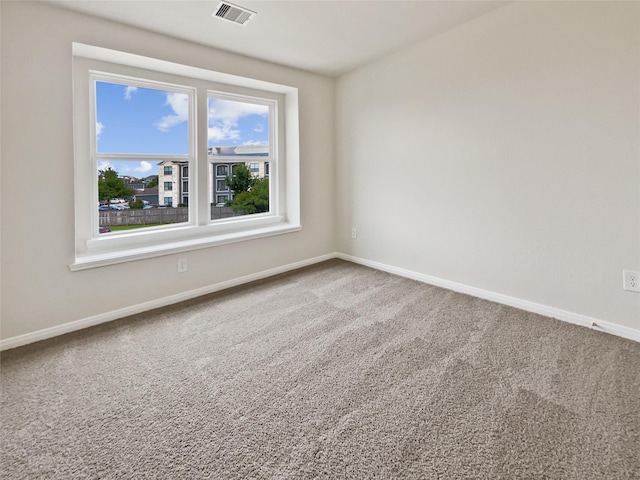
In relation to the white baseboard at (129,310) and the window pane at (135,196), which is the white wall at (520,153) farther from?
the window pane at (135,196)

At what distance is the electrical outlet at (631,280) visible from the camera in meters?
2.21

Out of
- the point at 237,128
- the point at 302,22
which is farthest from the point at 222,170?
the point at 302,22

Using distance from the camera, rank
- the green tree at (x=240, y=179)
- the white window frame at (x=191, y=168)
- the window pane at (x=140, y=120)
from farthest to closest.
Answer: the green tree at (x=240, y=179) < the window pane at (x=140, y=120) < the white window frame at (x=191, y=168)

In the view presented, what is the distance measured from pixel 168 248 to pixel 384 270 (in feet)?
7.60

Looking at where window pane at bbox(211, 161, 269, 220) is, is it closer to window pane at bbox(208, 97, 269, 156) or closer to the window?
the window

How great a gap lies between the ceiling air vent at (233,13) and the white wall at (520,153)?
1.63 meters

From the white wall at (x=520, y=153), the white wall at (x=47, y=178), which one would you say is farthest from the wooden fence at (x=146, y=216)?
the white wall at (x=520, y=153)

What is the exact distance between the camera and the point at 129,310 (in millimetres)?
2771

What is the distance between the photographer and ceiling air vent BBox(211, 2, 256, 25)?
2.42 meters

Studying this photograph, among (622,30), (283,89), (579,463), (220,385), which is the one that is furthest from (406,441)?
(283,89)

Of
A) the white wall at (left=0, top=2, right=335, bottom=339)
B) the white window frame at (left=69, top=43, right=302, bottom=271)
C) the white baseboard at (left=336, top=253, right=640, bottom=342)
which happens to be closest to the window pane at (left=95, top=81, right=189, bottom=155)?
the white window frame at (left=69, top=43, right=302, bottom=271)

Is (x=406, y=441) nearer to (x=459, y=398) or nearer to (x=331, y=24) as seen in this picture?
(x=459, y=398)

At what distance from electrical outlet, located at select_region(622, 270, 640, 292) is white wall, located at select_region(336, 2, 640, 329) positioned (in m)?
0.04

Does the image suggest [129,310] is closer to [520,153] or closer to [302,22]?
[302,22]
